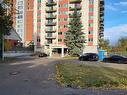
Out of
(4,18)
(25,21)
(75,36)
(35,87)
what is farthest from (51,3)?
(35,87)

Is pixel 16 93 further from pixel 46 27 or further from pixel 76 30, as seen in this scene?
pixel 46 27

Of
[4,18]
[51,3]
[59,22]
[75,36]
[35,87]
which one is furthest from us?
[51,3]

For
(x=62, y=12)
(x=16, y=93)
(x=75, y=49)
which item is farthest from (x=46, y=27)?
(x=16, y=93)

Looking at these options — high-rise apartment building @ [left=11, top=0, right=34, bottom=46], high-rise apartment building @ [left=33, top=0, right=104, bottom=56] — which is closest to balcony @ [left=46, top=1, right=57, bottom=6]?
high-rise apartment building @ [left=33, top=0, right=104, bottom=56]

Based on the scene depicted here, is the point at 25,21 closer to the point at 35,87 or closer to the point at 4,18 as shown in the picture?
the point at 4,18

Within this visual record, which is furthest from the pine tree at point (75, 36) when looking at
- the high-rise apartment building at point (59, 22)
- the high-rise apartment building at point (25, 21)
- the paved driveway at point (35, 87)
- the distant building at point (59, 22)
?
the high-rise apartment building at point (25, 21)

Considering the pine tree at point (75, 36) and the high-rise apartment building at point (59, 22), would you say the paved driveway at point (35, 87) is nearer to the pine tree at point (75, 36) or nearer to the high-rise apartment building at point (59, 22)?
the pine tree at point (75, 36)

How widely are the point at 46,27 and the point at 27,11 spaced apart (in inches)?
2214

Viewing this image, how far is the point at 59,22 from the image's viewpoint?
3890 inches

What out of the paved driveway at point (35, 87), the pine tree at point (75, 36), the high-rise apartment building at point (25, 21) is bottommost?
the paved driveway at point (35, 87)

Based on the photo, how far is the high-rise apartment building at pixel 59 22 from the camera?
93688mm

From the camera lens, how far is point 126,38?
109500 mm

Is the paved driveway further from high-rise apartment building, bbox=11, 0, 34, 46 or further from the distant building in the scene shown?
high-rise apartment building, bbox=11, 0, 34, 46

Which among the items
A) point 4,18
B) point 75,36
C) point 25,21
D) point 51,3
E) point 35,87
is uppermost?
point 51,3
